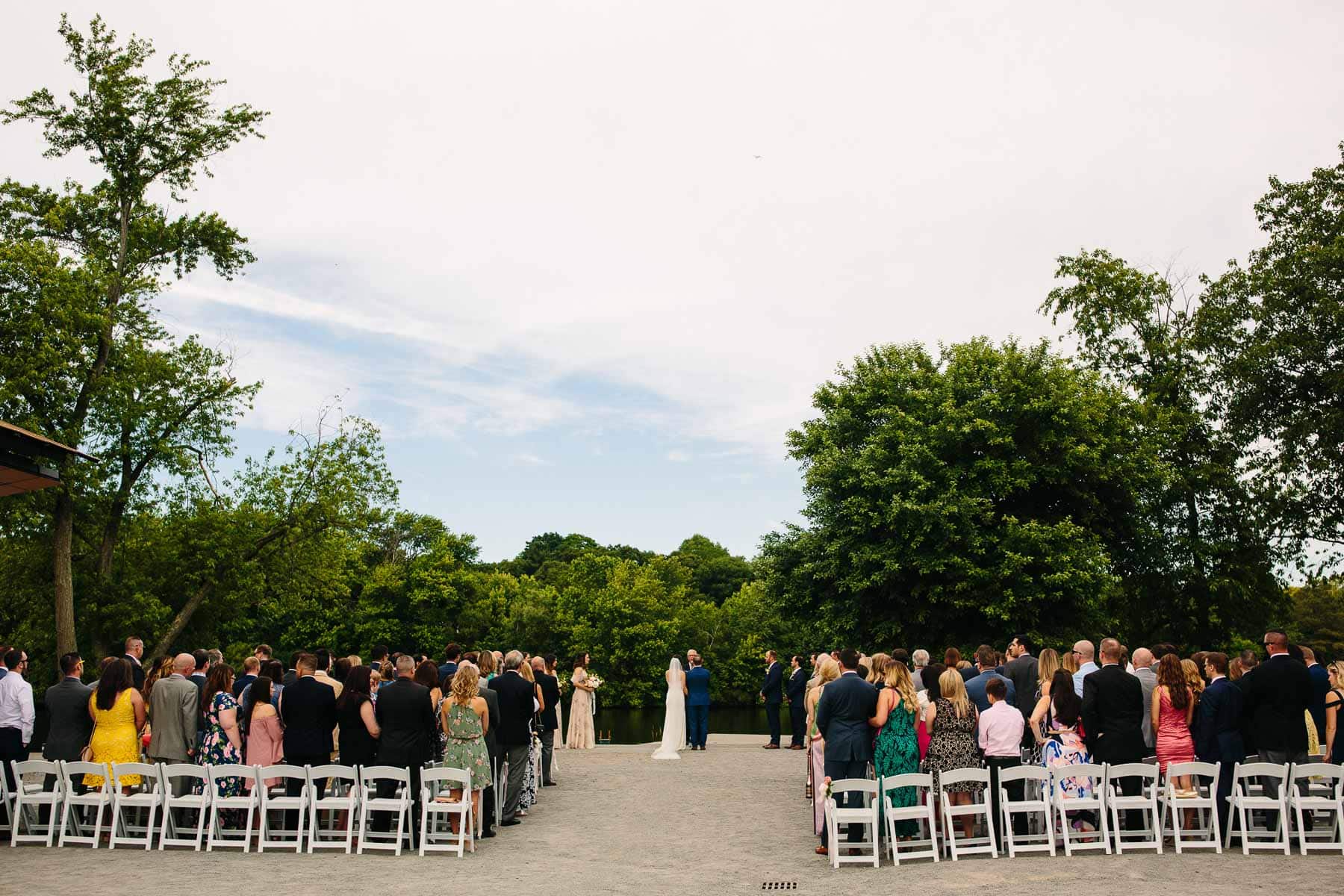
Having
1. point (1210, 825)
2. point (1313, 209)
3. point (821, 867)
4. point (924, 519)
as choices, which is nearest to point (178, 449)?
point (924, 519)

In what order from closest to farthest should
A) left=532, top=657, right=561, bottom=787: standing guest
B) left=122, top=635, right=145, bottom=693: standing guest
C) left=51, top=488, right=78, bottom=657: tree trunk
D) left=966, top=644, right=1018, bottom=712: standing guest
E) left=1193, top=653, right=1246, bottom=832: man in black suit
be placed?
left=1193, top=653, right=1246, bottom=832: man in black suit < left=966, top=644, right=1018, bottom=712: standing guest < left=122, top=635, right=145, bottom=693: standing guest < left=532, top=657, right=561, bottom=787: standing guest < left=51, top=488, right=78, bottom=657: tree trunk

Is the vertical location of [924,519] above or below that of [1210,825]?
above

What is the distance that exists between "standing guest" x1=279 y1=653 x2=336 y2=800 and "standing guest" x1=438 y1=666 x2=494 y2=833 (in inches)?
46.8

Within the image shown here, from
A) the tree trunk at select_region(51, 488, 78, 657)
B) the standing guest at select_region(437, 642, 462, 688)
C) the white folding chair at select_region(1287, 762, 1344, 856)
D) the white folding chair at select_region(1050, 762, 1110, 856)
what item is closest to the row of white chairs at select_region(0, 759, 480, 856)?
the standing guest at select_region(437, 642, 462, 688)

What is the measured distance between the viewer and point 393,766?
10.5 metres

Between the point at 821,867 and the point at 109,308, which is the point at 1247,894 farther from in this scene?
the point at 109,308

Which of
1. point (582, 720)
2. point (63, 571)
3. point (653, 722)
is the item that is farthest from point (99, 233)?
point (653, 722)

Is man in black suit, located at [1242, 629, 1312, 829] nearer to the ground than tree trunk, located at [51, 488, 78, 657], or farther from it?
nearer to the ground

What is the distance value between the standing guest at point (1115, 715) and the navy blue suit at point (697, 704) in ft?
38.2

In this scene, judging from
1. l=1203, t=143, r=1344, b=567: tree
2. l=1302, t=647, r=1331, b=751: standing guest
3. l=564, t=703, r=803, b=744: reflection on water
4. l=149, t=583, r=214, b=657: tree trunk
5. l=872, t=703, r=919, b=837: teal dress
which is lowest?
l=564, t=703, r=803, b=744: reflection on water

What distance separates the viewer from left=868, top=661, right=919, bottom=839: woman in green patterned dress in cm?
1092

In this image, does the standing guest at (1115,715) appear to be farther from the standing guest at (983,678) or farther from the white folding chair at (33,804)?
the white folding chair at (33,804)

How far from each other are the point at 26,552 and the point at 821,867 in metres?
27.2

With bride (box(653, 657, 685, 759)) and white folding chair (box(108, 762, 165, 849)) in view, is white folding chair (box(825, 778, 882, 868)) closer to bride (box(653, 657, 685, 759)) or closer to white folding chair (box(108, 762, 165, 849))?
white folding chair (box(108, 762, 165, 849))
